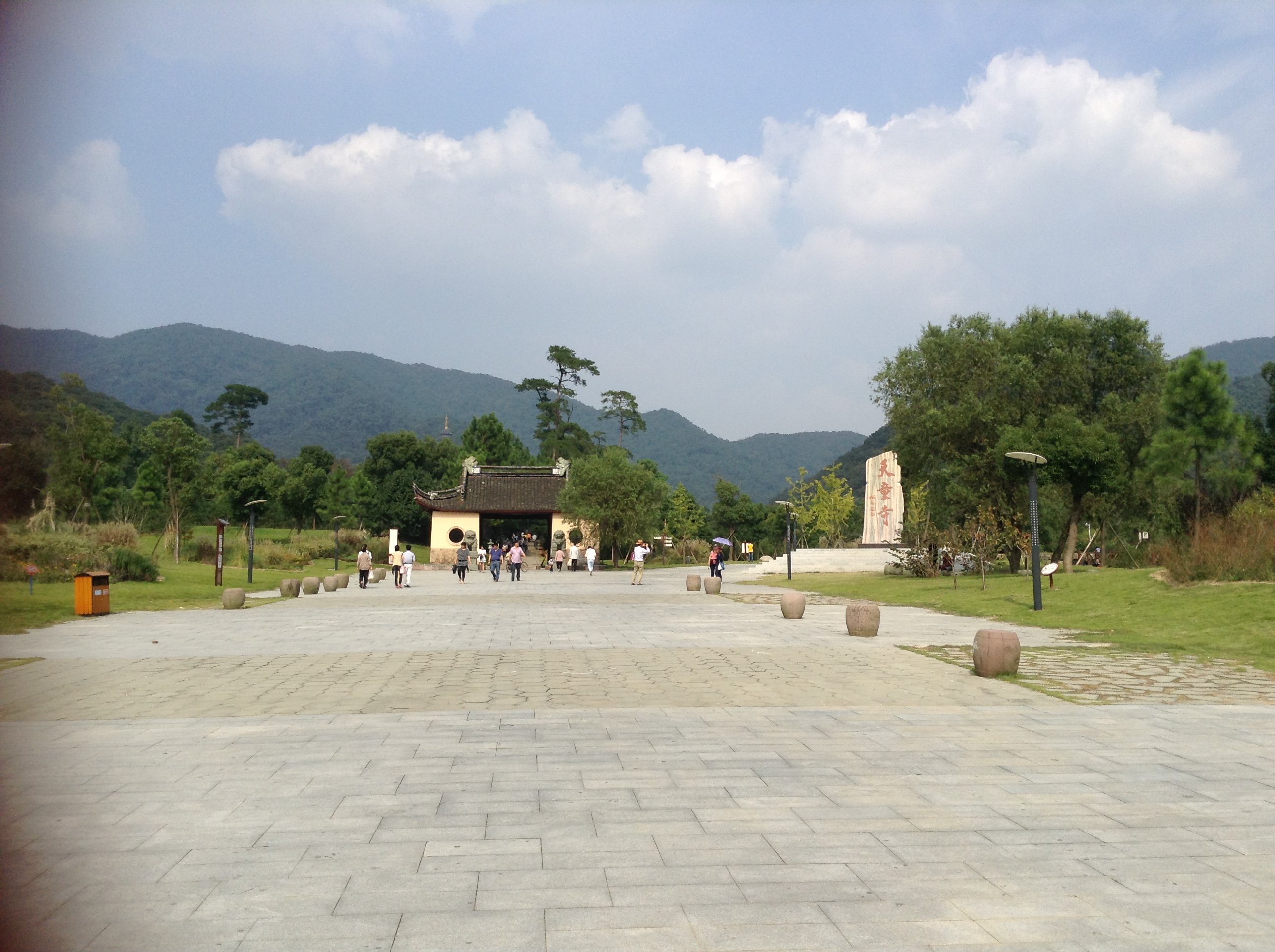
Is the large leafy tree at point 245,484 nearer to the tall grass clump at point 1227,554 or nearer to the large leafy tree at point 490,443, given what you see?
the large leafy tree at point 490,443

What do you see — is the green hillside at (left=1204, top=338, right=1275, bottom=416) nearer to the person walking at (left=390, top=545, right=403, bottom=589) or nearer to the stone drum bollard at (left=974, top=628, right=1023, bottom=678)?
the person walking at (left=390, top=545, right=403, bottom=589)

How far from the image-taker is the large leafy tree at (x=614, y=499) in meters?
55.8

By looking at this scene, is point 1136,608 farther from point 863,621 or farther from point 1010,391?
point 1010,391

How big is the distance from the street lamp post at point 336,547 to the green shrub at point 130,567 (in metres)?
15.6

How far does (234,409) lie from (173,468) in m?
77.0

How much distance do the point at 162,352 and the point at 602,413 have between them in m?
84.3

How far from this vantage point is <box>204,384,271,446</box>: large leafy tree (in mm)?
114000

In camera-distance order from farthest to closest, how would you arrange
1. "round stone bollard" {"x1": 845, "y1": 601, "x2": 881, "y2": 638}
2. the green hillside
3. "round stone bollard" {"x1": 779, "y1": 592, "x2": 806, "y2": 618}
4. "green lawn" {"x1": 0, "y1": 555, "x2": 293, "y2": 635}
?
the green hillside → "green lawn" {"x1": 0, "y1": 555, "x2": 293, "y2": 635} → "round stone bollard" {"x1": 779, "y1": 592, "x2": 806, "y2": 618} → "round stone bollard" {"x1": 845, "y1": 601, "x2": 881, "y2": 638}

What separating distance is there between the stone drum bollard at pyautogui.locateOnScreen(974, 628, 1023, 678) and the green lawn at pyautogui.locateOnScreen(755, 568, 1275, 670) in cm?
333

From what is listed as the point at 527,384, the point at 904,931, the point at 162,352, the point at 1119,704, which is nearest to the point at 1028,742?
the point at 1119,704

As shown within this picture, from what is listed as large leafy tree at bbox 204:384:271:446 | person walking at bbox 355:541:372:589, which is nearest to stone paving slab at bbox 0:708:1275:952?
person walking at bbox 355:541:372:589

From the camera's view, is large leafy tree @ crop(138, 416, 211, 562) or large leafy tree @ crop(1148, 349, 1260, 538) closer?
large leafy tree @ crop(1148, 349, 1260, 538)

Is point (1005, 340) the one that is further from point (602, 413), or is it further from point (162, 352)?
point (162, 352)

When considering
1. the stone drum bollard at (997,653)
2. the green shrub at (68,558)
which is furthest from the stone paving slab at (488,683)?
the green shrub at (68,558)
